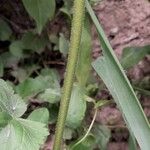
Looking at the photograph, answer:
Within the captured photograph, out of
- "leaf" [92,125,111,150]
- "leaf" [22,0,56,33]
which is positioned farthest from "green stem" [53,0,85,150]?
"leaf" [92,125,111,150]

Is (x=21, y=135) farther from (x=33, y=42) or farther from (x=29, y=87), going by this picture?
(x=33, y=42)

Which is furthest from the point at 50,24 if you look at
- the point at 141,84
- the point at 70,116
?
the point at 70,116

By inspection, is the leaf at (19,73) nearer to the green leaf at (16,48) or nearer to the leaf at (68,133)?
the green leaf at (16,48)

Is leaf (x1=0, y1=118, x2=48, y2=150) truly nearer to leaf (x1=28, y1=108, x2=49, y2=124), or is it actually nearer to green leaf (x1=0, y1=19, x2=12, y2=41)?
leaf (x1=28, y1=108, x2=49, y2=124)

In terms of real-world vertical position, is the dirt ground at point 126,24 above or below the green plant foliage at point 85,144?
above

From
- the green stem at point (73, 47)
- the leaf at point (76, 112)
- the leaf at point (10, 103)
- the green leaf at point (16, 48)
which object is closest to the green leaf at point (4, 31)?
the green leaf at point (16, 48)
